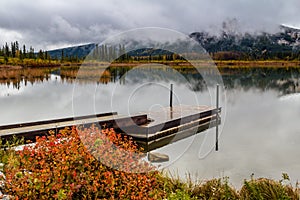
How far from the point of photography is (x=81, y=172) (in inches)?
130

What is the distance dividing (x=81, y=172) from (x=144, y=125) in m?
8.24

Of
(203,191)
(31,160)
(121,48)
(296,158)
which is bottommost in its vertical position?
(296,158)

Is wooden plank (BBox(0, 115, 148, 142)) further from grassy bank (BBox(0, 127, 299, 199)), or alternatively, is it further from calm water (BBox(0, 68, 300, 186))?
grassy bank (BBox(0, 127, 299, 199))

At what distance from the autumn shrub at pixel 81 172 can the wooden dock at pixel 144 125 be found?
3.98 m

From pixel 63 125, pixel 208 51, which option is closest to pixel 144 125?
pixel 63 125

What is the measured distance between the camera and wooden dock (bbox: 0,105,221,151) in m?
8.32

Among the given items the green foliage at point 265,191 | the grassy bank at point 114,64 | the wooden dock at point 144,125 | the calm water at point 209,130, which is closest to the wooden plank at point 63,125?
the wooden dock at point 144,125

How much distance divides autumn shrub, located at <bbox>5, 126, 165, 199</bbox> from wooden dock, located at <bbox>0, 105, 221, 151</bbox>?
398cm

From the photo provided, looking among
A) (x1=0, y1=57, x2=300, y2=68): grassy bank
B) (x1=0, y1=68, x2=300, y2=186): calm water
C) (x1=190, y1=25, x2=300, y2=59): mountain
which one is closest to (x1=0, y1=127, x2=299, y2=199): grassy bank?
(x1=0, y1=57, x2=300, y2=68): grassy bank

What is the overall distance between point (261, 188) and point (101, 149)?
2366 millimetres

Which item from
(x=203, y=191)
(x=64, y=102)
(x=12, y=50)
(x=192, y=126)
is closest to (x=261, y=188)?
(x=203, y=191)

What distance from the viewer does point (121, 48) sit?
17.4 feet

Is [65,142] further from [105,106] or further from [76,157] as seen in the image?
[105,106]

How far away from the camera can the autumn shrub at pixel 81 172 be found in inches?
127
